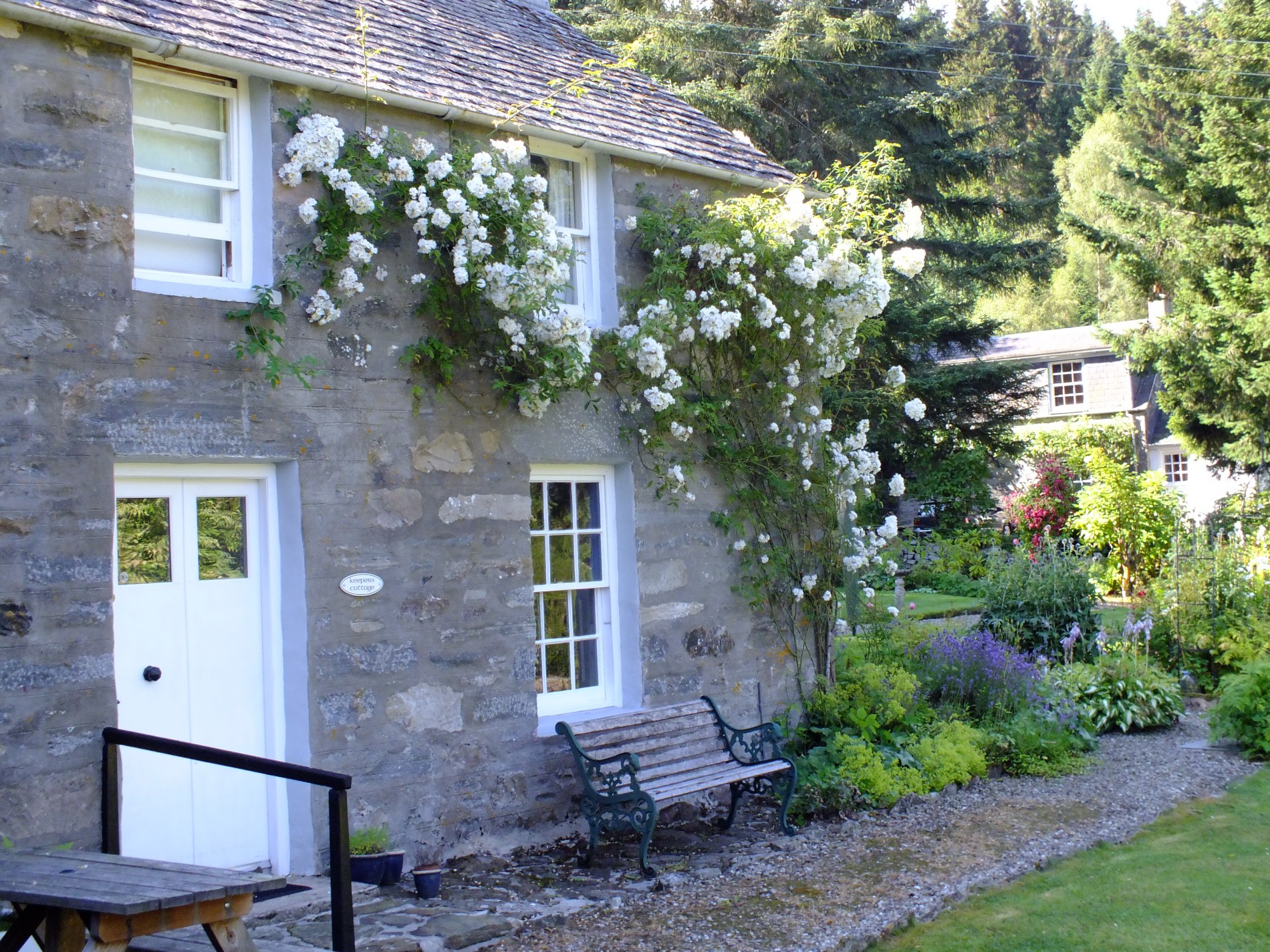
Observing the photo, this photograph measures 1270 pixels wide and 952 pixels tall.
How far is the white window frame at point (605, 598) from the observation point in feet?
26.8

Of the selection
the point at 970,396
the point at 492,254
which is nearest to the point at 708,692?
the point at 492,254

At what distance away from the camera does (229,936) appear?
415 cm

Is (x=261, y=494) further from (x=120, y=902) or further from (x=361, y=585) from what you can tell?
(x=120, y=902)

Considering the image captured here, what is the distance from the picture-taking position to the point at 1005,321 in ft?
73.7

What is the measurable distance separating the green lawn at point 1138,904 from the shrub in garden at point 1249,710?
210 cm

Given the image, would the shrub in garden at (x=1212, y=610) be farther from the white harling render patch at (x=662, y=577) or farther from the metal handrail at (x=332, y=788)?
the metal handrail at (x=332, y=788)

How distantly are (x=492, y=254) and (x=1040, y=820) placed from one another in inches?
213

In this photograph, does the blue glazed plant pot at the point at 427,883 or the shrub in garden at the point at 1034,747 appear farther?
the shrub in garden at the point at 1034,747

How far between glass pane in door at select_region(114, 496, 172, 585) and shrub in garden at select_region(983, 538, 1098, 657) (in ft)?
28.9

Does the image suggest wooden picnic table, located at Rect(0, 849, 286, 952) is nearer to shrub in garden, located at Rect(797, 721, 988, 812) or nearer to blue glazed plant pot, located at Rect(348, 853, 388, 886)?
blue glazed plant pot, located at Rect(348, 853, 388, 886)

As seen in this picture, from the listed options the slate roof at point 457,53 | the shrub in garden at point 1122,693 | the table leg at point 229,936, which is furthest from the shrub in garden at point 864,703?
the table leg at point 229,936

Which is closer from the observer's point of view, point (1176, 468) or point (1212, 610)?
Result: point (1212, 610)

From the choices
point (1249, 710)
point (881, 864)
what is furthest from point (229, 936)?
point (1249, 710)

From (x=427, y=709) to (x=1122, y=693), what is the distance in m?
7.24
